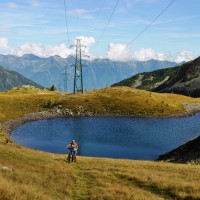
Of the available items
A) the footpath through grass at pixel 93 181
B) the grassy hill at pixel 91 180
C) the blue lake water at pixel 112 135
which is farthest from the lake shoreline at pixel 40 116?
the footpath through grass at pixel 93 181

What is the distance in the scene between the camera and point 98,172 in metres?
38.1

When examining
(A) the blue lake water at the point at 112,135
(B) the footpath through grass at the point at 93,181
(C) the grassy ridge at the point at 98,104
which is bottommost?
(B) the footpath through grass at the point at 93,181

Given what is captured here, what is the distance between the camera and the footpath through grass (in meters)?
26.2

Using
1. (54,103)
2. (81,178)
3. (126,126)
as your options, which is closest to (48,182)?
(81,178)

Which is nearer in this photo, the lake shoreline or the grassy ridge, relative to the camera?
the lake shoreline

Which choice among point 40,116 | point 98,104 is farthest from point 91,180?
point 98,104

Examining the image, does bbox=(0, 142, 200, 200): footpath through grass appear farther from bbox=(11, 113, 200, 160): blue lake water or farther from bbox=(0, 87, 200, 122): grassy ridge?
bbox=(0, 87, 200, 122): grassy ridge

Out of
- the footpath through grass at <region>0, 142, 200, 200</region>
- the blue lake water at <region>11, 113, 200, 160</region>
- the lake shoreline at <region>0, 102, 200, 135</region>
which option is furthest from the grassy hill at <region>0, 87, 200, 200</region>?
the lake shoreline at <region>0, 102, 200, 135</region>

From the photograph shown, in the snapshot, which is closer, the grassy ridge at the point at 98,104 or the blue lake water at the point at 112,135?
the blue lake water at the point at 112,135

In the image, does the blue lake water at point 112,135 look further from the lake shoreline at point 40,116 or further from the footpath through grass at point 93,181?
the footpath through grass at point 93,181

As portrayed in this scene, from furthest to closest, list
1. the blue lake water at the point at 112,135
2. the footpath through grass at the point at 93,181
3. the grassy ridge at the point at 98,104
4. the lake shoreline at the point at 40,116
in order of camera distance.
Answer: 1. the grassy ridge at the point at 98,104
2. the lake shoreline at the point at 40,116
3. the blue lake water at the point at 112,135
4. the footpath through grass at the point at 93,181

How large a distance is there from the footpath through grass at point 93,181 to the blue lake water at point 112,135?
1366 inches

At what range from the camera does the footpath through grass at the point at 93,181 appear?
2623cm

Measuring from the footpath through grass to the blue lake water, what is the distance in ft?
114
